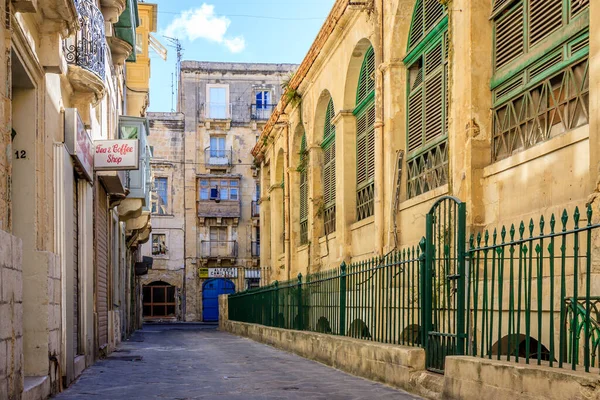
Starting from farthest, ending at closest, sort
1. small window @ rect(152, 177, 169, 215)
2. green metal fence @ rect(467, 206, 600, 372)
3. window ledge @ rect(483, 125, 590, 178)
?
small window @ rect(152, 177, 169, 215), window ledge @ rect(483, 125, 590, 178), green metal fence @ rect(467, 206, 600, 372)

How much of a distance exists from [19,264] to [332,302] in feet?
24.4

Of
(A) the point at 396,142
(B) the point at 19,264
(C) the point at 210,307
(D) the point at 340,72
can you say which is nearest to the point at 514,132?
(A) the point at 396,142

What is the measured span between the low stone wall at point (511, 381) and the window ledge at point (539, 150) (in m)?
2.75

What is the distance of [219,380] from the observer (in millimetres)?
10711

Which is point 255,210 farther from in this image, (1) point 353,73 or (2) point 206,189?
(1) point 353,73

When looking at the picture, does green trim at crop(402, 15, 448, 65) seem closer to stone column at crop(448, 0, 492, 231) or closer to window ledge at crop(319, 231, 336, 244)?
stone column at crop(448, 0, 492, 231)

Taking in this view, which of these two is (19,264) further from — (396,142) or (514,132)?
(396,142)

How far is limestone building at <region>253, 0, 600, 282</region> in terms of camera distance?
9328 mm

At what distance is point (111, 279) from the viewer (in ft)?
60.8

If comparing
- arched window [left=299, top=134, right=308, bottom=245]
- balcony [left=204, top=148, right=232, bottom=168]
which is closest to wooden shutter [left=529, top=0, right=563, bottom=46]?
arched window [left=299, top=134, right=308, bottom=245]

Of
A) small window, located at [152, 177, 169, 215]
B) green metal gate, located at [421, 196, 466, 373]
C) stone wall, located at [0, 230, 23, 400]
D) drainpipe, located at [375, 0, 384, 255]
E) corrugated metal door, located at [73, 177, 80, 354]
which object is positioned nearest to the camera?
stone wall, located at [0, 230, 23, 400]

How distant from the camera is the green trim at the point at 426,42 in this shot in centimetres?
1353

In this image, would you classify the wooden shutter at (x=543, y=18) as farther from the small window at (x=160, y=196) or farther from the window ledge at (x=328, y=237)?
the small window at (x=160, y=196)

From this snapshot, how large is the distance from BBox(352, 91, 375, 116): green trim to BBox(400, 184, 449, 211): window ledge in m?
3.36
